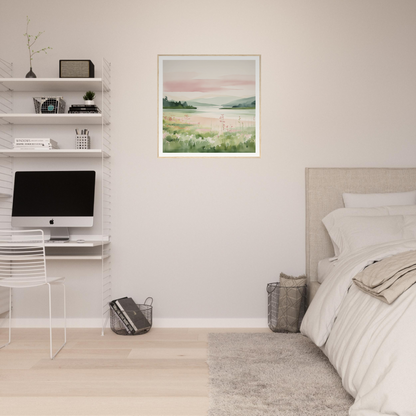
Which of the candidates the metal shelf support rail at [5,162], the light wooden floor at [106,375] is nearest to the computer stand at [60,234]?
the metal shelf support rail at [5,162]

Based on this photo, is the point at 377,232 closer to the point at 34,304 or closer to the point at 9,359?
the point at 9,359

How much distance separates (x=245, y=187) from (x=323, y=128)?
0.81 m

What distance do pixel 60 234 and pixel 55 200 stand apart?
0.91 feet

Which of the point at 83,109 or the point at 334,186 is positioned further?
the point at 334,186

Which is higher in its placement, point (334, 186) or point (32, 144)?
point (32, 144)

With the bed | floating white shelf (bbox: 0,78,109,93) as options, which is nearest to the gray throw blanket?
the bed

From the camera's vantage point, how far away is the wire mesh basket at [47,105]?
10.8ft

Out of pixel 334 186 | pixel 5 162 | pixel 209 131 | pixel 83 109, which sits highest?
pixel 83 109

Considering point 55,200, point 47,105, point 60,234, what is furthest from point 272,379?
point 47,105

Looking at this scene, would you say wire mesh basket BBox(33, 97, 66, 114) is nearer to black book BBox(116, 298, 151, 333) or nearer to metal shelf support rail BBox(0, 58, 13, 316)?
metal shelf support rail BBox(0, 58, 13, 316)

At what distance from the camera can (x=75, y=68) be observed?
3.25 metres

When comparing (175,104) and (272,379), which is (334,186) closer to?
(175,104)

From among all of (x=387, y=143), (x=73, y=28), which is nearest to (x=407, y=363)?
(x=387, y=143)

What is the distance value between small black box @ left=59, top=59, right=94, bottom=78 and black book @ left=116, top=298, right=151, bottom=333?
178cm
